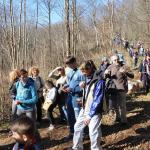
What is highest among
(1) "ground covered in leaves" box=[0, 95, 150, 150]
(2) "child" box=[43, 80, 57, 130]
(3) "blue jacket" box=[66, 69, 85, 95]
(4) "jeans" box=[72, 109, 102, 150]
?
(3) "blue jacket" box=[66, 69, 85, 95]

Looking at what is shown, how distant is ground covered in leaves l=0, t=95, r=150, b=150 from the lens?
8094mm

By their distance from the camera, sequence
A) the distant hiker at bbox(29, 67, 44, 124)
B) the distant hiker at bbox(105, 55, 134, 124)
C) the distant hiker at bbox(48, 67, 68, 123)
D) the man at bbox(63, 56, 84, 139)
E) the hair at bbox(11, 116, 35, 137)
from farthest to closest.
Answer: the distant hiker at bbox(29, 67, 44, 124), the distant hiker at bbox(48, 67, 68, 123), the distant hiker at bbox(105, 55, 134, 124), the man at bbox(63, 56, 84, 139), the hair at bbox(11, 116, 35, 137)

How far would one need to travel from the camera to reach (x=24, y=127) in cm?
336

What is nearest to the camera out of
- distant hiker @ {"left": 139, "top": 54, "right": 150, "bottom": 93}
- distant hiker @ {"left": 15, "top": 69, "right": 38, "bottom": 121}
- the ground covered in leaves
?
distant hiker @ {"left": 15, "top": 69, "right": 38, "bottom": 121}

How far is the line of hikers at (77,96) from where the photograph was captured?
21.4 ft

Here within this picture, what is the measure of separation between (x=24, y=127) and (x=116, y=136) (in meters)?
5.53

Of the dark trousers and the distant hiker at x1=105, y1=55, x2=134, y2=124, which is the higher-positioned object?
the distant hiker at x1=105, y1=55, x2=134, y2=124

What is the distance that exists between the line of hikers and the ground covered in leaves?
240 mm

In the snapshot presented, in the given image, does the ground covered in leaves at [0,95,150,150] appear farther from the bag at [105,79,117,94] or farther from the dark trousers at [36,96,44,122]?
the bag at [105,79,117,94]

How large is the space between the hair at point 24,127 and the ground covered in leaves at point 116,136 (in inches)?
187

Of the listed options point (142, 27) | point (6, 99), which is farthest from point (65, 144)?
point (142, 27)

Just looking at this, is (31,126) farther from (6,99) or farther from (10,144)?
Answer: (6,99)

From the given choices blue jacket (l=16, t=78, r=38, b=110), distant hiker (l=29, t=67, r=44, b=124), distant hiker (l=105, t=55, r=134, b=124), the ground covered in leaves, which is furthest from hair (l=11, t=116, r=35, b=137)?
distant hiker (l=29, t=67, r=44, b=124)

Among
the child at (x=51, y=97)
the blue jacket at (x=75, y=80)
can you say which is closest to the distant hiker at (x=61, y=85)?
the child at (x=51, y=97)
